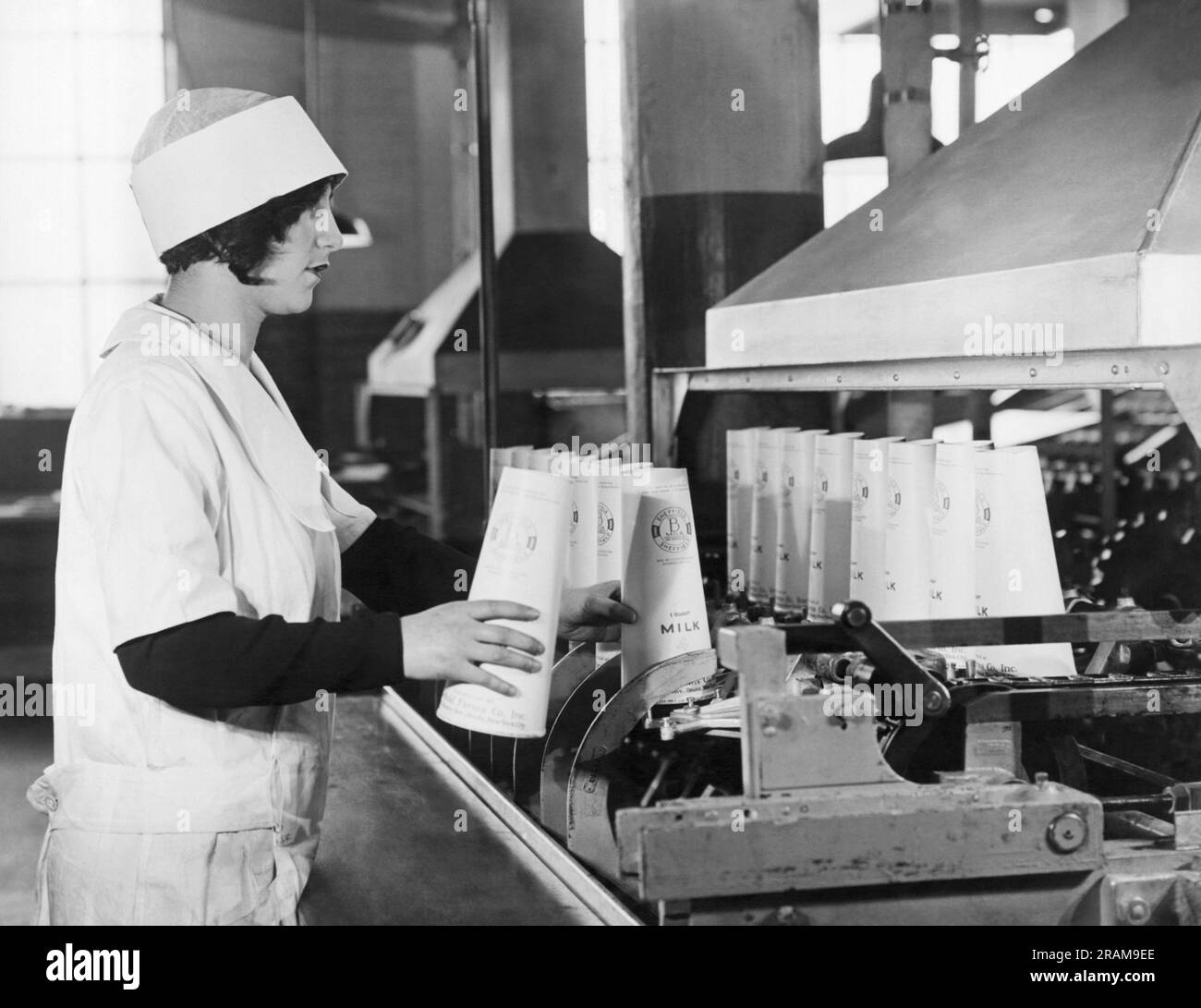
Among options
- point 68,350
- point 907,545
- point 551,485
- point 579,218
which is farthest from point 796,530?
point 68,350

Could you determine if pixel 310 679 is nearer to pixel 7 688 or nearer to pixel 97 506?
pixel 97 506

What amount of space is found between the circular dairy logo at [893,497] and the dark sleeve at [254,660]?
0.77 meters

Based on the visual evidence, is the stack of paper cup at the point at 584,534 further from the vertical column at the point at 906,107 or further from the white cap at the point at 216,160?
the vertical column at the point at 906,107

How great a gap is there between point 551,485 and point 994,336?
537 mm

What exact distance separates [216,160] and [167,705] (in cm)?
57

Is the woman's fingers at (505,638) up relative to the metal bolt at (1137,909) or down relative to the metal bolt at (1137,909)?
up

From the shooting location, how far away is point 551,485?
147 cm

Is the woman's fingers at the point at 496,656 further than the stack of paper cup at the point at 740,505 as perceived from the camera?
No

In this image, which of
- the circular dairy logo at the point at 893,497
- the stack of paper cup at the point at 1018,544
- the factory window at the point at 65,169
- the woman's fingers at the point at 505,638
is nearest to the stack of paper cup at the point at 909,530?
the circular dairy logo at the point at 893,497

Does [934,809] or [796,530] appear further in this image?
[796,530]

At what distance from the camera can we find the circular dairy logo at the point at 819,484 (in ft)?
7.05

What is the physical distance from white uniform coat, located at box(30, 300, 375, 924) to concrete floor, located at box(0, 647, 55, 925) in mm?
1311
